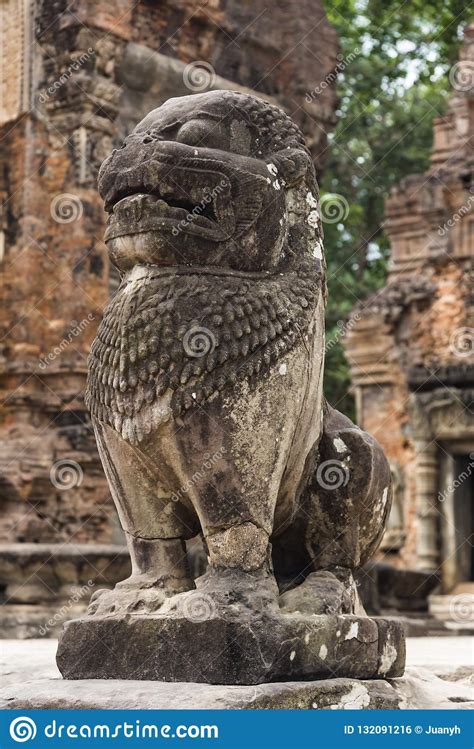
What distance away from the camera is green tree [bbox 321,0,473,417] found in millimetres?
19969

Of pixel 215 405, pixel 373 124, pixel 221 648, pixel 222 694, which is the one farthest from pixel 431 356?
pixel 222 694

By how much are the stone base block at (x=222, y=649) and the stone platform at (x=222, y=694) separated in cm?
7

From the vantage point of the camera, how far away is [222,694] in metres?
3.38

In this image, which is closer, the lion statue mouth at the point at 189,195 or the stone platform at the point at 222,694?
the stone platform at the point at 222,694

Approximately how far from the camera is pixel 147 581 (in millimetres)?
4031

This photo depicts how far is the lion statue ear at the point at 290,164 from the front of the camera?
13.5 feet

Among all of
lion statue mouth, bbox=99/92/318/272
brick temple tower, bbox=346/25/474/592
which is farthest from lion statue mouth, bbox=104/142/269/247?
brick temple tower, bbox=346/25/474/592

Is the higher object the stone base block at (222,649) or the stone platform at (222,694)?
the stone base block at (222,649)

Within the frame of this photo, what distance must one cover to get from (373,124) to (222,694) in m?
23.0

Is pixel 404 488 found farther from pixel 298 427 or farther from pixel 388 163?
pixel 298 427

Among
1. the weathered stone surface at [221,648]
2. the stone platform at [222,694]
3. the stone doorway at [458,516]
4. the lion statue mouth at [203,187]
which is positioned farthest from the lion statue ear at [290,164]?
the stone doorway at [458,516]

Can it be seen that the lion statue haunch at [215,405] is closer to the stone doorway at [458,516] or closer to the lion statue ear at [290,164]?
the lion statue ear at [290,164]

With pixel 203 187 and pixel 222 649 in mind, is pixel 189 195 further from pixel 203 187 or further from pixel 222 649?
pixel 222 649

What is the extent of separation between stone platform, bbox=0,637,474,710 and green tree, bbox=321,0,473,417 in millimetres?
14377
